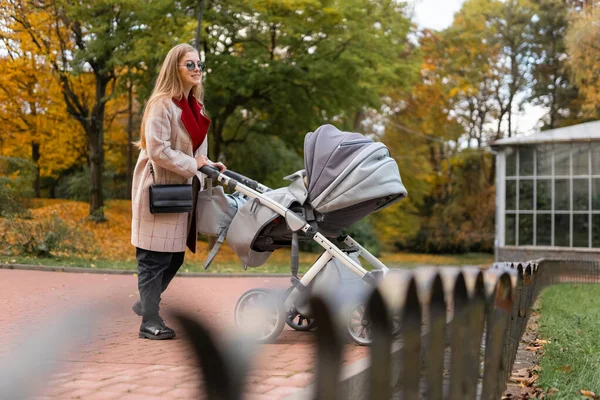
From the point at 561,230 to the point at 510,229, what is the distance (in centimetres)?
165

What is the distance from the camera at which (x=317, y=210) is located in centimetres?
547

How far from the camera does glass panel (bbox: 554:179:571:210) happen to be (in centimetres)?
2388

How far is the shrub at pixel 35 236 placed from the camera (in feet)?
49.5

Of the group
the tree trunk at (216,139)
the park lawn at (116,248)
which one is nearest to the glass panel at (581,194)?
the park lawn at (116,248)

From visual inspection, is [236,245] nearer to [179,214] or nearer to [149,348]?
[179,214]

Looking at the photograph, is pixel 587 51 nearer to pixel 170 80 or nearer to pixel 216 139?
pixel 216 139

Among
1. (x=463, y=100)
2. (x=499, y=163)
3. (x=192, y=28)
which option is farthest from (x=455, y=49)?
(x=192, y=28)

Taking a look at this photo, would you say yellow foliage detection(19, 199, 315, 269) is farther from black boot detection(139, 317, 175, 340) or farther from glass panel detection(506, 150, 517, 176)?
black boot detection(139, 317, 175, 340)

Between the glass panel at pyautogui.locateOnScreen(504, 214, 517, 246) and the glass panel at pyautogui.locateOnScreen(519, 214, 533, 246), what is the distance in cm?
23

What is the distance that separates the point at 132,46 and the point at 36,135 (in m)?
5.55

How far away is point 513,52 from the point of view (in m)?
38.4

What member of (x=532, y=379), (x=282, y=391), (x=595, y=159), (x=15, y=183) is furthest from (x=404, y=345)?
(x=595, y=159)

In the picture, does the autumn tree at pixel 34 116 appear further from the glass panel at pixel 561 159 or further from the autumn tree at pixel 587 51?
the autumn tree at pixel 587 51

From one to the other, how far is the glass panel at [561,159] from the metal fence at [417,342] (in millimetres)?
22156
